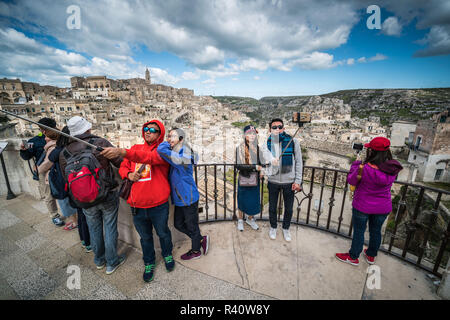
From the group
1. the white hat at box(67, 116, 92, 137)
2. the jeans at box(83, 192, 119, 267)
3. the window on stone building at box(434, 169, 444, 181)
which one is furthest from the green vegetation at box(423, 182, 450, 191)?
the white hat at box(67, 116, 92, 137)

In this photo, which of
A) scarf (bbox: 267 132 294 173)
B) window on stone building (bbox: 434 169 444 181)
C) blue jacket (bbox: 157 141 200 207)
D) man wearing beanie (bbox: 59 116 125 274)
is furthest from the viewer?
window on stone building (bbox: 434 169 444 181)

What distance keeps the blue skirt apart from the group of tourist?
0.25m

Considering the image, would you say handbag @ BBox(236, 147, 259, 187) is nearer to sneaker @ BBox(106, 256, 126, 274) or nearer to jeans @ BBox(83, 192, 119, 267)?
jeans @ BBox(83, 192, 119, 267)

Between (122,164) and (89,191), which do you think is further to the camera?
(122,164)

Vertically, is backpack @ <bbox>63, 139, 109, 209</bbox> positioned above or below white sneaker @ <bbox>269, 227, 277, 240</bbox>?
above

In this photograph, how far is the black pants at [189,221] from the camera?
268cm

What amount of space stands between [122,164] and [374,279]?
11.8ft

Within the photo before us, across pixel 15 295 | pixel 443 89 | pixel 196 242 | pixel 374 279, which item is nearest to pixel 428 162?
pixel 374 279

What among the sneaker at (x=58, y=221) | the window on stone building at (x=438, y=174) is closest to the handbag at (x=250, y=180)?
the sneaker at (x=58, y=221)

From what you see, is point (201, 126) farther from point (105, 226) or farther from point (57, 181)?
point (105, 226)

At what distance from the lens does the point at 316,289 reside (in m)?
2.39

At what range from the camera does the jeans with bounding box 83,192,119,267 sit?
2.48 metres
